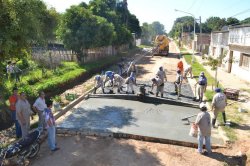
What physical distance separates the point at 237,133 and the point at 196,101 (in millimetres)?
4205

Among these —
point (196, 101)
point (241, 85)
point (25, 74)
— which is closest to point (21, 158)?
point (196, 101)

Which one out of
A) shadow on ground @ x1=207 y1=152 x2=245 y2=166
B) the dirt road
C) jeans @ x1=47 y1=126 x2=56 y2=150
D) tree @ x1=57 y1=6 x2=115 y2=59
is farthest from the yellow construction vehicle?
jeans @ x1=47 y1=126 x2=56 y2=150

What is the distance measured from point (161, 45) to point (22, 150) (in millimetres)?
33835

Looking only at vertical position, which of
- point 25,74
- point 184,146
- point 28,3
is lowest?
point 184,146

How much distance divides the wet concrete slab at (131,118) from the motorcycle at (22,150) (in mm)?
2285

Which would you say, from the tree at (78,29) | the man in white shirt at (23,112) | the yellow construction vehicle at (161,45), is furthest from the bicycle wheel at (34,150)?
the yellow construction vehicle at (161,45)

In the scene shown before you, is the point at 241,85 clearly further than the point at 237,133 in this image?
Yes

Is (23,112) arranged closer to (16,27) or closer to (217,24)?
(16,27)

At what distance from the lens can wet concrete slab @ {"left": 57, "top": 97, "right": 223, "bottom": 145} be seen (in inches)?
392

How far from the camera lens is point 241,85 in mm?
18859

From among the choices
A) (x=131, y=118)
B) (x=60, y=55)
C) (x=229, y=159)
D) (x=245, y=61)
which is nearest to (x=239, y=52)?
(x=245, y=61)

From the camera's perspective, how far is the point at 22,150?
739cm

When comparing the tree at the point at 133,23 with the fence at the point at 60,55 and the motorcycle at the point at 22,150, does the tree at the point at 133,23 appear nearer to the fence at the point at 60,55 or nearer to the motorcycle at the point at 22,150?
the fence at the point at 60,55

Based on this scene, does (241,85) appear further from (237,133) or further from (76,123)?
(76,123)
